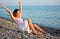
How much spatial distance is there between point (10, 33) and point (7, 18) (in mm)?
190

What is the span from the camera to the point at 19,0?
2.95m

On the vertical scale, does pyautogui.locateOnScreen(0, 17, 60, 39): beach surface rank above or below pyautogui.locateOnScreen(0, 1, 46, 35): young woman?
below

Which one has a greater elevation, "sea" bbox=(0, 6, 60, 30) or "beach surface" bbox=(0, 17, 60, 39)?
"sea" bbox=(0, 6, 60, 30)

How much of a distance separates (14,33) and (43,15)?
1.40ft

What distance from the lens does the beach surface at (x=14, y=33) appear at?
2.91 m

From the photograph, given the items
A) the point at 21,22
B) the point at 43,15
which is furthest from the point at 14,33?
the point at 43,15

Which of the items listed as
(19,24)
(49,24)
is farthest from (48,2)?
(19,24)

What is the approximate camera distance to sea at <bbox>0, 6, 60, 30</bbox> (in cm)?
295

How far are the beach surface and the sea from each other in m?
0.07

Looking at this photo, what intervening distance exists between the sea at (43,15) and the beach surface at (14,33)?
7cm

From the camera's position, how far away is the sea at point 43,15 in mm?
2947

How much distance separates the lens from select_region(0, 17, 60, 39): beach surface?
9.54 feet

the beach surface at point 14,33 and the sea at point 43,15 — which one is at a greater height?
the sea at point 43,15

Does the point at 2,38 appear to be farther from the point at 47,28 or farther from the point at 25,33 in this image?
the point at 47,28
